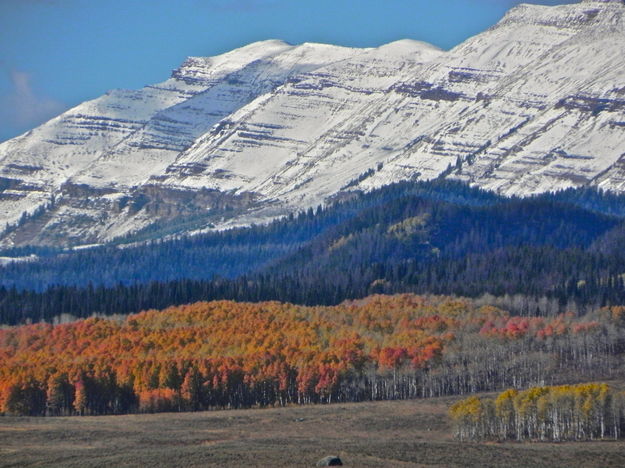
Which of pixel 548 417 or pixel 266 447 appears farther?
pixel 548 417

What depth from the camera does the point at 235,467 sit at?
160m

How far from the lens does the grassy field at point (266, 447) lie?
16500 cm

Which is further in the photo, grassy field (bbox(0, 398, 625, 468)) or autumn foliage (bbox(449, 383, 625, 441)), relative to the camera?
autumn foliage (bbox(449, 383, 625, 441))

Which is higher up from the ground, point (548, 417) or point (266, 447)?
point (548, 417)

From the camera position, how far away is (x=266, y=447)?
172500mm

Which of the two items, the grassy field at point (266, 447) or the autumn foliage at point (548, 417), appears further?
the autumn foliage at point (548, 417)

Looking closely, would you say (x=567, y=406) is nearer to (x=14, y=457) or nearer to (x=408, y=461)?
(x=408, y=461)

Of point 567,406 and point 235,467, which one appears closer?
point 235,467

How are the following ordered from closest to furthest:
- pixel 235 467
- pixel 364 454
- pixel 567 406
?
pixel 235 467, pixel 364 454, pixel 567 406

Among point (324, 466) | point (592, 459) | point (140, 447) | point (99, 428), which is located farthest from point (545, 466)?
point (99, 428)

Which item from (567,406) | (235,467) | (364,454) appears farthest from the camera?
(567,406)

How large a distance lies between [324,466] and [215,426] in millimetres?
39202

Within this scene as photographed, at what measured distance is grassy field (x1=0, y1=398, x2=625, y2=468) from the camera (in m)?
165

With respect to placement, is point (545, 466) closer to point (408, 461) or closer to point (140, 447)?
point (408, 461)
